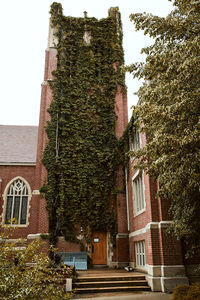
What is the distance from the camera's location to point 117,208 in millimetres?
16016

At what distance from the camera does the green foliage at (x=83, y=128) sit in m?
15.7

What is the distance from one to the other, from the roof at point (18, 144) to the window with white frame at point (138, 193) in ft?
25.8

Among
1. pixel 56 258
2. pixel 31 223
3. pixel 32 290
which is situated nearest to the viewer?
pixel 32 290

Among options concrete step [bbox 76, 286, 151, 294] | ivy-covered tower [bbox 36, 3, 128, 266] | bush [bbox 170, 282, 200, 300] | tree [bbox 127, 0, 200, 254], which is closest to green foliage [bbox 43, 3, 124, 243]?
ivy-covered tower [bbox 36, 3, 128, 266]

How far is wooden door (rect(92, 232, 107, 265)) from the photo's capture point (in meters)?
15.6

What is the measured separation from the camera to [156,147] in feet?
20.3

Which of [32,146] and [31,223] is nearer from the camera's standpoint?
[31,223]

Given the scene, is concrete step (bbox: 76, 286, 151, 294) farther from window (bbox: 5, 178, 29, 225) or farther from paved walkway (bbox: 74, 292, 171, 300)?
window (bbox: 5, 178, 29, 225)

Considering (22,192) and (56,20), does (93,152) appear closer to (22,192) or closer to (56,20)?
(22,192)

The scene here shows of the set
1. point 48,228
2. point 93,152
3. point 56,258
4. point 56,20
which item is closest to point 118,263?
point 56,258

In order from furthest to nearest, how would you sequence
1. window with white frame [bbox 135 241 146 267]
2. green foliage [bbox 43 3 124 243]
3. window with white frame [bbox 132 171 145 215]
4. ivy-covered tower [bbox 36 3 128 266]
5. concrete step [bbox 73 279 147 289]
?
1. green foliage [bbox 43 3 124 243]
2. ivy-covered tower [bbox 36 3 128 266]
3. window with white frame [bbox 132 171 145 215]
4. window with white frame [bbox 135 241 146 267]
5. concrete step [bbox 73 279 147 289]

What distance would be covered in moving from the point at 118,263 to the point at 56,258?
360cm

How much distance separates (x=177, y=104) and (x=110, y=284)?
7.93m

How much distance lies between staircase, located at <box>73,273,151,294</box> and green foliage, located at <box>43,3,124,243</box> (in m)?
4.92
